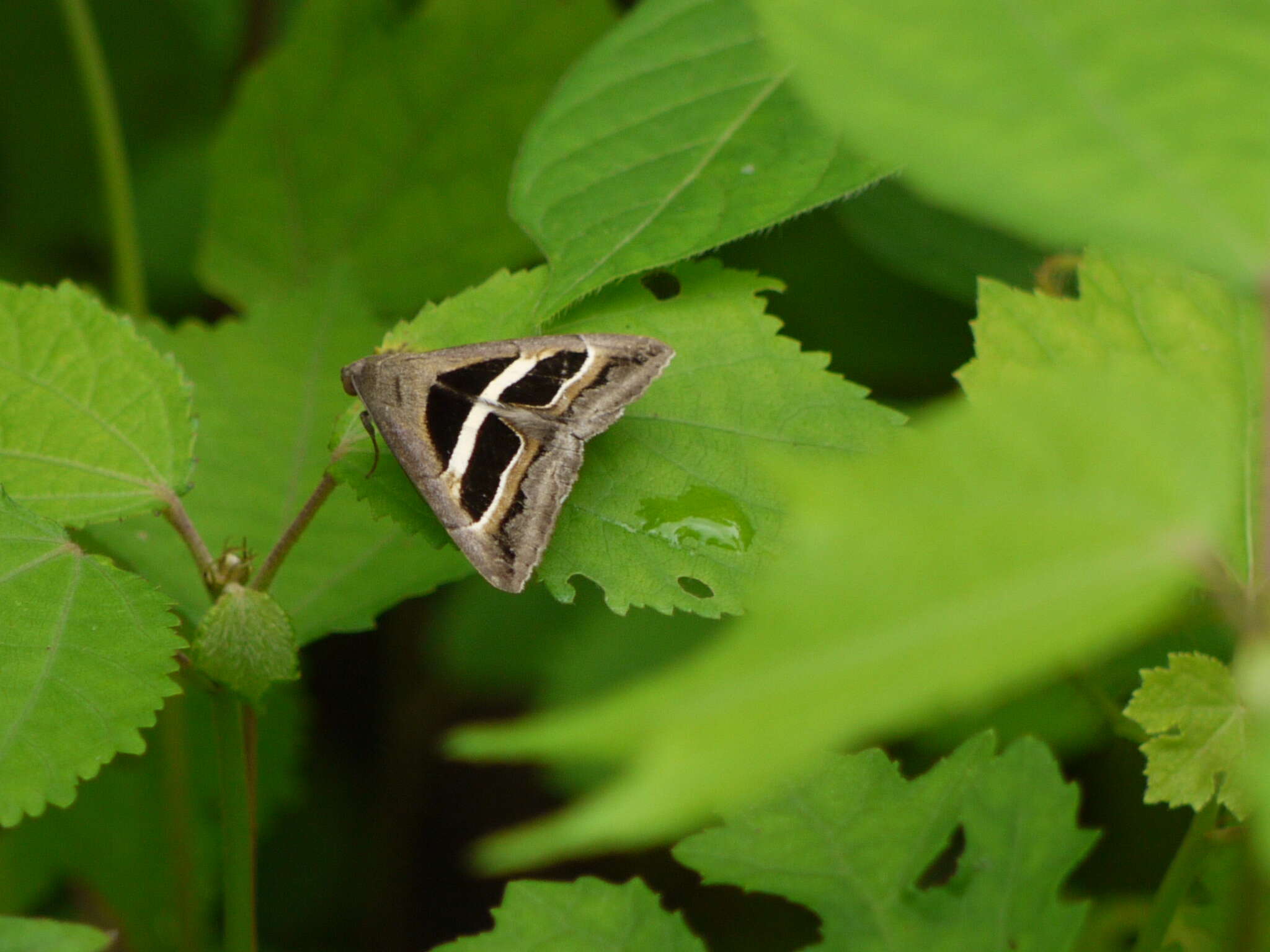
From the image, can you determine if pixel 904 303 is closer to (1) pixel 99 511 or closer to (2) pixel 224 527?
(2) pixel 224 527

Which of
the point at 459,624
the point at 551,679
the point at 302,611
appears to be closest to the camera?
the point at 302,611

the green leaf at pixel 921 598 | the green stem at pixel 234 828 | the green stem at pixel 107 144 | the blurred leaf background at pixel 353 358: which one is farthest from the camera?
the green stem at pixel 107 144

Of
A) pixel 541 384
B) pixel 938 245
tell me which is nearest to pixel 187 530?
pixel 541 384

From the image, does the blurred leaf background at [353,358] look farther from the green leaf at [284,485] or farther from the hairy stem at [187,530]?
the hairy stem at [187,530]

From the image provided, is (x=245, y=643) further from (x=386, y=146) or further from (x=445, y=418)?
(x=386, y=146)

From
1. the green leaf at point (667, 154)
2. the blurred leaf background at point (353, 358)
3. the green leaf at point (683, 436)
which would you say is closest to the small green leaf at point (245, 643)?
the green leaf at point (683, 436)

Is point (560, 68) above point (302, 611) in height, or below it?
above

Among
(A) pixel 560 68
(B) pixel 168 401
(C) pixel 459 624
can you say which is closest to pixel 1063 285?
(A) pixel 560 68
